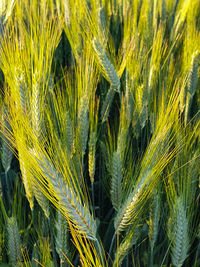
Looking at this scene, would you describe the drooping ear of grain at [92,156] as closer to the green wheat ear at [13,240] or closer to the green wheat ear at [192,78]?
the green wheat ear at [13,240]

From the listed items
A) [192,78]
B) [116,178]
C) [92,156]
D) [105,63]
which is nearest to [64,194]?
[116,178]

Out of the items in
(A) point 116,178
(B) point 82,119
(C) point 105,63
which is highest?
(C) point 105,63

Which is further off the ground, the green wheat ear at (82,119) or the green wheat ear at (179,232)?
the green wheat ear at (82,119)

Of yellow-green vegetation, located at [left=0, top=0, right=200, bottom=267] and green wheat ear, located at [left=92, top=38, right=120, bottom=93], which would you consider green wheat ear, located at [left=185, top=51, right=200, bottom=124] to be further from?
green wheat ear, located at [left=92, top=38, right=120, bottom=93]

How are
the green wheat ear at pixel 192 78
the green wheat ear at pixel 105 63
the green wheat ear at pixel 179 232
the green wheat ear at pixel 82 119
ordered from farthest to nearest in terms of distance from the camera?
the green wheat ear at pixel 192 78 → the green wheat ear at pixel 105 63 → the green wheat ear at pixel 82 119 → the green wheat ear at pixel 179 232

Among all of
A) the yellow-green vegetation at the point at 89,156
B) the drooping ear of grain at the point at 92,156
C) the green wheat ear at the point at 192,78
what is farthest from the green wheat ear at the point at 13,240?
the green wheat ear at the point at 192,78

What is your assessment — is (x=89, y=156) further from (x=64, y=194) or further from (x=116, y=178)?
(x=64, y=194)

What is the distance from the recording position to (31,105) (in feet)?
3.07

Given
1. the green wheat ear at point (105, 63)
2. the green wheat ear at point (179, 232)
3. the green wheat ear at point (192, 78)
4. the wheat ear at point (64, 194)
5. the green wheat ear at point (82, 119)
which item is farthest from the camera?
the green wheat ear at point (192, 78)

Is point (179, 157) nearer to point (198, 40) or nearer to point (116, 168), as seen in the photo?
point (116, 168)

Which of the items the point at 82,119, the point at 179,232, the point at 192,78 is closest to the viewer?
the point at 179,232

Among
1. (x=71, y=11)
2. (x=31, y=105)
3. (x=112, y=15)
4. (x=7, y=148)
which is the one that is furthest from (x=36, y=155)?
(x=112, y=15)

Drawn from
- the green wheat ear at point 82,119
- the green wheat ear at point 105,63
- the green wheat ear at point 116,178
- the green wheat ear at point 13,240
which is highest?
the green wheat ear at point 105,63

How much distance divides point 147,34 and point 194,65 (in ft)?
1.55
